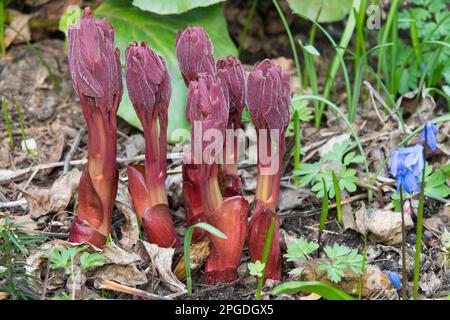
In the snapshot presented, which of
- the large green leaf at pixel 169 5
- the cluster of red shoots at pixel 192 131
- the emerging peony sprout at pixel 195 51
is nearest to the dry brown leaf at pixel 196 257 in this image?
the cluster of red shoots at pixel 192 131

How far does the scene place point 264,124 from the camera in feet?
6.15

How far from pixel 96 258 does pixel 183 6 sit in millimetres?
1140

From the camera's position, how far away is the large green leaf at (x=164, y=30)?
2604 millimetres

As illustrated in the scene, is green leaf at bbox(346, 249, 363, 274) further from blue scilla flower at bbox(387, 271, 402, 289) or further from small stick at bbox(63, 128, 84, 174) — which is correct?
small stick at bbox(63, 128, 84, 174)

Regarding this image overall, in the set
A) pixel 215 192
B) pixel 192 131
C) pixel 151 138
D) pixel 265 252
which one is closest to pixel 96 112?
pixel 151 138

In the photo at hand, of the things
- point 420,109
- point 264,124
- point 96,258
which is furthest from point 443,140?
point 96,258

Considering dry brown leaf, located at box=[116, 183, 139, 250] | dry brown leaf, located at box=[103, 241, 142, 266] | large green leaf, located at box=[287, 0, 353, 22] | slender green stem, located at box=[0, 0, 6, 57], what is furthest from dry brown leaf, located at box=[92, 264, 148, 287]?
slender green stem, located at box=[0, 0, 6, 57]

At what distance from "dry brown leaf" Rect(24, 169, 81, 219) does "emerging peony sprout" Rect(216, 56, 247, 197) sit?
1.61 ft

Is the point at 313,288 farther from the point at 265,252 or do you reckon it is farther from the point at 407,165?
the point at 407,165

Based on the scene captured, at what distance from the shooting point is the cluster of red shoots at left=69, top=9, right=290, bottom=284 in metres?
1.79

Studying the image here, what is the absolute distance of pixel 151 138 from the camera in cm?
193

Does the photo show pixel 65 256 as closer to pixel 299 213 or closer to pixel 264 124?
pixel 264 124

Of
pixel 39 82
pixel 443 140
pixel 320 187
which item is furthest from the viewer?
pixel 39 82

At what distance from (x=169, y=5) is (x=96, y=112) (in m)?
0.87
